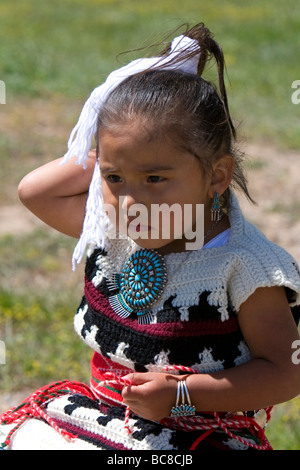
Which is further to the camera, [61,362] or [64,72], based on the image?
[64,72]

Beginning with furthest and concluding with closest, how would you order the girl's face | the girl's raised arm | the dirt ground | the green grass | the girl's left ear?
1. the green grass
2. the dirt ground
3. the girl's raised arm
4. the girl's left ear
5. the girl's face

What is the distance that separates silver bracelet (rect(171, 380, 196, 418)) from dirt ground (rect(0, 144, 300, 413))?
293 cm

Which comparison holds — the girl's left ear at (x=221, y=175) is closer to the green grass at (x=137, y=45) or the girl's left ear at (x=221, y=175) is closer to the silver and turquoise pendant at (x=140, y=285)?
the silver and turquoise pendant at (x=140, y=285)

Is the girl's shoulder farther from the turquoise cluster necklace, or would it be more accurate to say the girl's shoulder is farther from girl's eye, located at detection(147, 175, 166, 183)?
girl's eye, located at detection(147, 175, 166, 183)

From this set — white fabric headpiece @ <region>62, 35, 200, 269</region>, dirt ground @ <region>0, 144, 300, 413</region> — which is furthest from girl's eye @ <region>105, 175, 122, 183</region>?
dirt ground @ <region>0, 144, 300, 413</region>

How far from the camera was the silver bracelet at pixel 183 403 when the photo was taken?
1869mm

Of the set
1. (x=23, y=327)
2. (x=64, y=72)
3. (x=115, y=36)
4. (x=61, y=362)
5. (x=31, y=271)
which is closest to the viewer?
(x=61, y=362)

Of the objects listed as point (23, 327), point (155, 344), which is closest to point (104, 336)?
point (155, 344)

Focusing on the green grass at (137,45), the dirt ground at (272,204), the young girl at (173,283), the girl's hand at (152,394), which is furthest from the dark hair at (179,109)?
the green grass at (137,45)

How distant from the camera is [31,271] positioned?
4492 millimetres

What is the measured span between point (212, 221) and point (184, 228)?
107 mm

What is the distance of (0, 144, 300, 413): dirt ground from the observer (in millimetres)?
5070

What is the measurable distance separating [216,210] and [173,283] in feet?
0.70

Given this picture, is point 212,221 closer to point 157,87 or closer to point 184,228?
point 184,228
